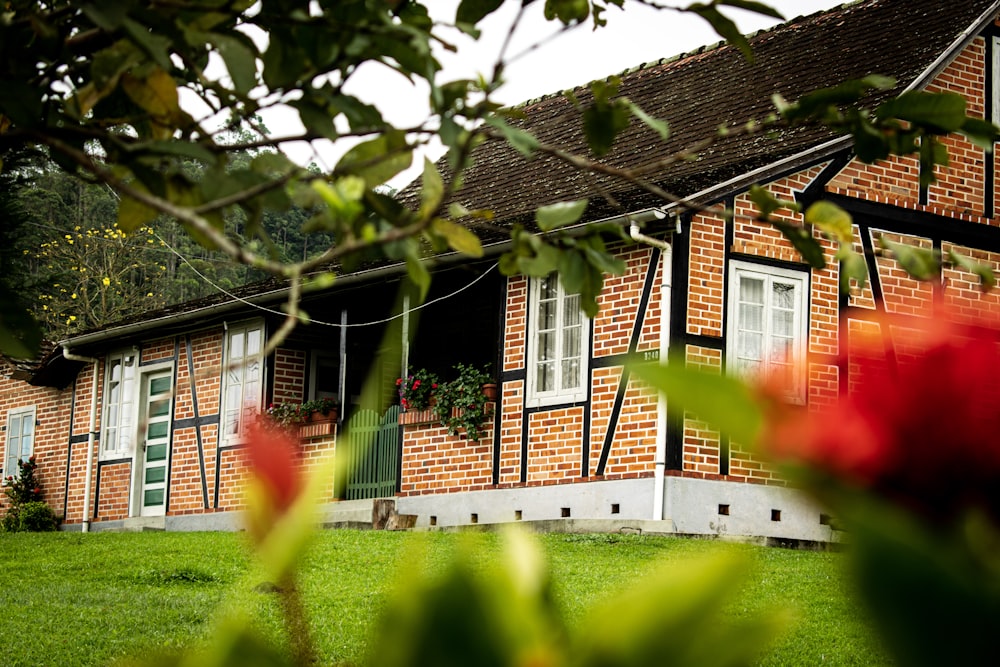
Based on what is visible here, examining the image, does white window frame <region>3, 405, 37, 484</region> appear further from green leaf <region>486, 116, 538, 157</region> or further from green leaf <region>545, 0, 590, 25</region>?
green leaf <region>486, 116, 538, 157</region>

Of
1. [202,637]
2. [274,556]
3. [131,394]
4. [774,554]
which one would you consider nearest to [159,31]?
[274,556]

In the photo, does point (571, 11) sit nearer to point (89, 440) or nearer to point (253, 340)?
point (253, 340)

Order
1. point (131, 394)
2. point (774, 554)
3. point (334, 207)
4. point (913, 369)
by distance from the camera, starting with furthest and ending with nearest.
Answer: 1. point (131, 394)
2. point (774, 554)
3. point (334, 207)
4. point (913, 369)

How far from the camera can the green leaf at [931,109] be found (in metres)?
1.65

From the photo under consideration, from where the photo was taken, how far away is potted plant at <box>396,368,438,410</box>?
14.0 metres

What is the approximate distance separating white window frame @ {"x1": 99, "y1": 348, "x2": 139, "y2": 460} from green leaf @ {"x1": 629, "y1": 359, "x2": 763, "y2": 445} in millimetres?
18497

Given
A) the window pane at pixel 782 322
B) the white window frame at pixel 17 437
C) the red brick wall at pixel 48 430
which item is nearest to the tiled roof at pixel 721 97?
the window pane at pixel 782 322

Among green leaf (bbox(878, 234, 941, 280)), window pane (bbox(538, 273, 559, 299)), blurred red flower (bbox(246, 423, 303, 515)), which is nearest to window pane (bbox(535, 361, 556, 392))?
window pane (bbox(538, 273, 559, 299))

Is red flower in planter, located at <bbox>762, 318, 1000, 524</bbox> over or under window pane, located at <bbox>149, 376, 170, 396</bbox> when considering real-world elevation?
under

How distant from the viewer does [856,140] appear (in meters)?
2.15

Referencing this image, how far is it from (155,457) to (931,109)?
57.3 ft

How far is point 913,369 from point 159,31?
1806 millimetres

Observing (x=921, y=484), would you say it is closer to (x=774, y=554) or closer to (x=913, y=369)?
(x=913, y=369)

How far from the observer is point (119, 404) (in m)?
18.7
